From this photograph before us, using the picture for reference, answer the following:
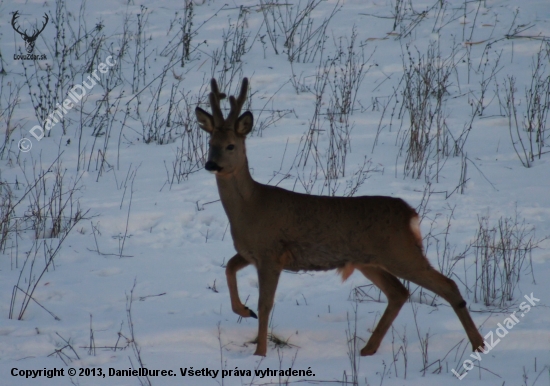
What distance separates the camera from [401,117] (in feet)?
33.0

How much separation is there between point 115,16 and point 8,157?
16.3ft

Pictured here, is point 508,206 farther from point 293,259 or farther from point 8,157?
point 8,157

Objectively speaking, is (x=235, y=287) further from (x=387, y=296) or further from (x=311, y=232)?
(x=387, y=296)

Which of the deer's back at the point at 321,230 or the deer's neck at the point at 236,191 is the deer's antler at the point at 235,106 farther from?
the deer's back at the point at 321,230

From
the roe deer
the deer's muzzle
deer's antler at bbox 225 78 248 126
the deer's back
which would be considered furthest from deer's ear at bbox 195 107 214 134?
the deer's back

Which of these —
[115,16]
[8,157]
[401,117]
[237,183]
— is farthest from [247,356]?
[115,16]

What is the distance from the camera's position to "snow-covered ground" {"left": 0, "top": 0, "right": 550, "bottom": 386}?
4773 mm

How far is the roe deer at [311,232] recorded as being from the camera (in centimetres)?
483

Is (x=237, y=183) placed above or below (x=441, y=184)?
above

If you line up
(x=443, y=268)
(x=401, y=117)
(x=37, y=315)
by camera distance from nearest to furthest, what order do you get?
(x=37, y=315)
(x=443, y=268)
(x=401, y=117)

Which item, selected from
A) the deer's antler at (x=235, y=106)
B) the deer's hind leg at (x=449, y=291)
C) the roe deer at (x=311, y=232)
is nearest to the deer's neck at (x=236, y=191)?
the roe deer at (x=311, y=232)

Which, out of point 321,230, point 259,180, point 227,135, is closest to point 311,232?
point 321,230

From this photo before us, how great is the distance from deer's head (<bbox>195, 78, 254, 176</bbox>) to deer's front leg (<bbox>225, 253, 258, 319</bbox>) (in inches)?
27.1

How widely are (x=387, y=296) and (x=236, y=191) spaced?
51.5 inches
